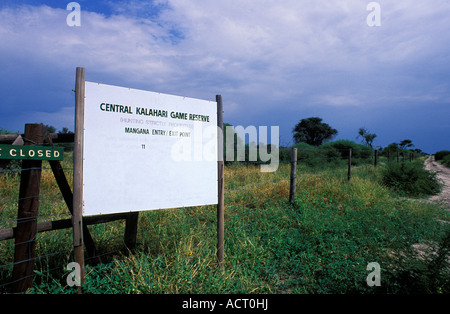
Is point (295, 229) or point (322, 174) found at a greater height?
point (322, 174)

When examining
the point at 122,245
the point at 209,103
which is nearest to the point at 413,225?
the point at 209,103

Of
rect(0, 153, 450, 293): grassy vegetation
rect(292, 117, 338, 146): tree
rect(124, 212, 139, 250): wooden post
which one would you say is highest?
rect(292, 117, 338, 146): tree

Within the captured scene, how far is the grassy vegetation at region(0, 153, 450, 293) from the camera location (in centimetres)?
314

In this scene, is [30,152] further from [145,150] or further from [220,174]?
[220,174]

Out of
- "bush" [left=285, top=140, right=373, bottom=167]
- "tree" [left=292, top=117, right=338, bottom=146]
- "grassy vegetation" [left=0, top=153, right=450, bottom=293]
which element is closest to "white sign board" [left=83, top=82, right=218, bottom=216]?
"grassy vegetation" [left=0, top=153, right=450, bottom=293]

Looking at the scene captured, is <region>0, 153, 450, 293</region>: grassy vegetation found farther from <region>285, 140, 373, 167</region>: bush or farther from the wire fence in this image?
<region>285, 140, 373, 167</region>: bush

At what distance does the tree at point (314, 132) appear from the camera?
140ft

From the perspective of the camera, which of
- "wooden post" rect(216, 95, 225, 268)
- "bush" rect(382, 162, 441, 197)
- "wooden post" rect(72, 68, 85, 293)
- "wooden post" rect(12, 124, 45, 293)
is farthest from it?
"bush" rect(382, 162, 441, 197)

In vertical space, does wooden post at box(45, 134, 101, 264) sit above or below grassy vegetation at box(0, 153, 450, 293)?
above

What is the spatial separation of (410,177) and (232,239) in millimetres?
9285

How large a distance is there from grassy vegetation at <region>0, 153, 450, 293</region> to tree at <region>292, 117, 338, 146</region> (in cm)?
3580

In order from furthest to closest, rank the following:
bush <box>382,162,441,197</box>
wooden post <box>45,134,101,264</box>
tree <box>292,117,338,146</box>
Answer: tree <box>292,117,338,146</box> → bush <box>382,162,441,197</box> → wooden post <box>45,134,101,264</box>
